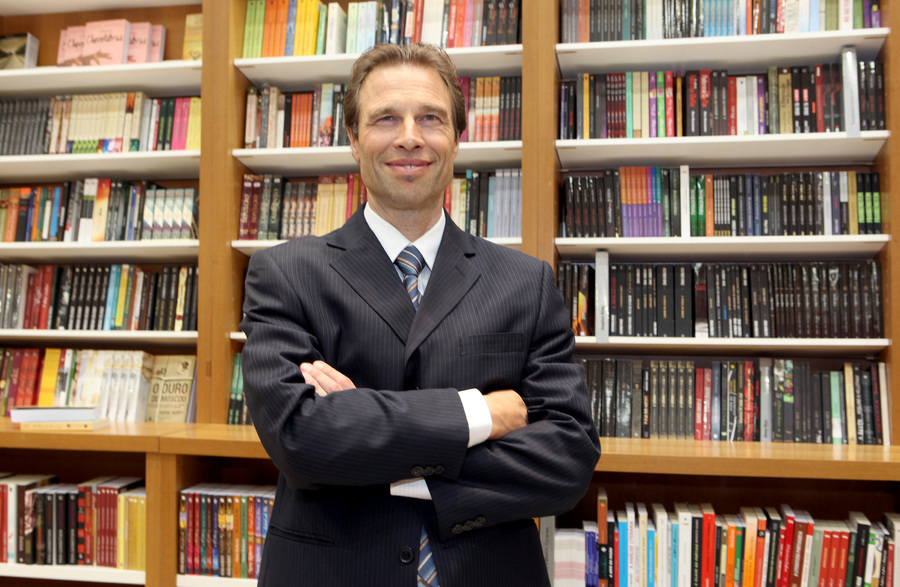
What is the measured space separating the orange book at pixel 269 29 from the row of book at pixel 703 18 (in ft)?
3.70

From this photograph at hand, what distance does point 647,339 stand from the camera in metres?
2.48

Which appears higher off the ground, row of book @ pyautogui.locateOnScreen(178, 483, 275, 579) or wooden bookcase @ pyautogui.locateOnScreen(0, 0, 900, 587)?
wooden bookcase @ pyautogui.locateOnScreen(0, 0, 900, 587)

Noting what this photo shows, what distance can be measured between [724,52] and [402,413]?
6.80 feet

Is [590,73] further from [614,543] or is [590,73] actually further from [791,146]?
[614,543]

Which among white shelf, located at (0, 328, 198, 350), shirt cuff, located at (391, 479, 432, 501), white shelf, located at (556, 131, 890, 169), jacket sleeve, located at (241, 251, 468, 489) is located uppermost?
white shelf, located at (556, 131, 890, 169)

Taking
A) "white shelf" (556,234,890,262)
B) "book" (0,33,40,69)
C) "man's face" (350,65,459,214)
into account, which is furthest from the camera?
"book" (0,33,40,69)

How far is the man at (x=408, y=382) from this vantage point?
1.08m

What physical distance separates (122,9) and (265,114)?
3.29ft

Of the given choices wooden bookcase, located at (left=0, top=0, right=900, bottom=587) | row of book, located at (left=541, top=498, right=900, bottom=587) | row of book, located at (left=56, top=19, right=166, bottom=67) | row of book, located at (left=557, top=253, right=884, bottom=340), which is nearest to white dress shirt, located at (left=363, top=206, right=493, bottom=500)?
wooden bookcase, located at (left=0, top=0, right=900, bottom=587)

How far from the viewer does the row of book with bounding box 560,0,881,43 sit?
248 cm

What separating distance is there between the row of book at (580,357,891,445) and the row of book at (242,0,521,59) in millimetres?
1308

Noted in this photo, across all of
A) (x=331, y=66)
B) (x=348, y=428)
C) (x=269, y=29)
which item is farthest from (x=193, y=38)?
(x=348, y=428)

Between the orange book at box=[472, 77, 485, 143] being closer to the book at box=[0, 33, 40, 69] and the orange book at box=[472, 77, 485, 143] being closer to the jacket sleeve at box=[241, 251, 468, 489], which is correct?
the jacket sleeve at box=[241, 251, 468, 489]

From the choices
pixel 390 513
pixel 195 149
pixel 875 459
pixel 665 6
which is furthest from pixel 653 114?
pixel 390 513
